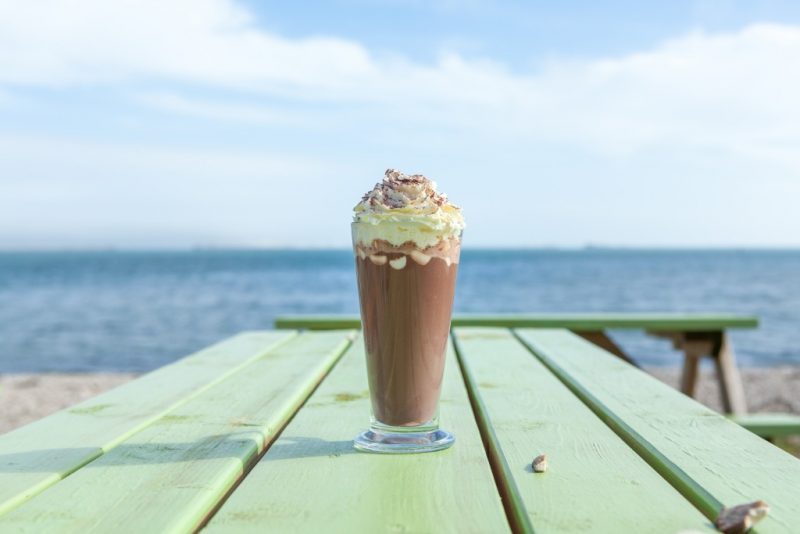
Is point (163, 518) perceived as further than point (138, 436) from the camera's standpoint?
No

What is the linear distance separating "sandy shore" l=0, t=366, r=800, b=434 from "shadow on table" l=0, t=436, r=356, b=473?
6.05m

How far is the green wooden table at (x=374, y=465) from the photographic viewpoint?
972 millimetres

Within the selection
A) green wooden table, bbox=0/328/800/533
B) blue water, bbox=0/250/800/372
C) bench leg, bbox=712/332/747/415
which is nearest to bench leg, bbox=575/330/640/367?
bench leg, bbox=712/332/747/415

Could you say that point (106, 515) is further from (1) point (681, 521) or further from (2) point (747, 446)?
(2) point (747, 446)

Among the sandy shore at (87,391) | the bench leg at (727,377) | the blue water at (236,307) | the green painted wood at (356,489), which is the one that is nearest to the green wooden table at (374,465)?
the green painted wood at (356,489)

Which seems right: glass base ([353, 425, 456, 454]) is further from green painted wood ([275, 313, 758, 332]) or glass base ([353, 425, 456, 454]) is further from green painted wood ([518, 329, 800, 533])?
green painted wood ([275, 313, 758, 332])

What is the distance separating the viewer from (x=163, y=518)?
0.96 metres

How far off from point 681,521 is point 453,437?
476 millimetres

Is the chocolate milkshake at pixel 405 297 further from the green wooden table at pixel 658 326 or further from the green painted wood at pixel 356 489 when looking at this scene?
the green wooden table at pixel 658 326

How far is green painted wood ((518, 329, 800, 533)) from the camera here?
3.44 feet

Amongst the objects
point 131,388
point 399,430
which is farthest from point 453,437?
point 131,388

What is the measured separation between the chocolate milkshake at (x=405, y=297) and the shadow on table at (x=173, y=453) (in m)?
0.09

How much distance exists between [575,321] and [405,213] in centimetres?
286

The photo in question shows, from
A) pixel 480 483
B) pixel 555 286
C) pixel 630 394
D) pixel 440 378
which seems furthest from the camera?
pixel 555 286
